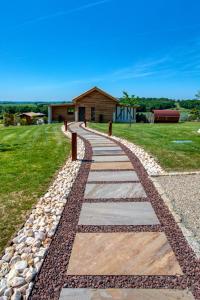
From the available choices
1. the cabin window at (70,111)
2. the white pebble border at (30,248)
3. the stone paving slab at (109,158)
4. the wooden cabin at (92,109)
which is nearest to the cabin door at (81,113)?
the wooden cabin at (92,109)

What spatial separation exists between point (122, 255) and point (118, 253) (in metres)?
0.06

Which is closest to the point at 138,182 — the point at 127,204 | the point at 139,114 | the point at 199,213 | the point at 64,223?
the point at 127,204

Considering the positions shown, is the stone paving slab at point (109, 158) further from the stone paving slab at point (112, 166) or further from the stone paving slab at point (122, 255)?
the stone paving slab at point (122, 255)

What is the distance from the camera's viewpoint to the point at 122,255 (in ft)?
10.7

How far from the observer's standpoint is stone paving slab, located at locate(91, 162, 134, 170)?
290 inches

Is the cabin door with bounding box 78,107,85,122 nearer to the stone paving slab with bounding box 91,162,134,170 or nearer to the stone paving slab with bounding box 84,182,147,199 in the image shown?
the stone paving slab with bounding box 91,162,134,170

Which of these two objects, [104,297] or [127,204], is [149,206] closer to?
[127,204]

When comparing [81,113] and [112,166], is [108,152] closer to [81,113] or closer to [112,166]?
[112,166]

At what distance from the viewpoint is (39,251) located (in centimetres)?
340

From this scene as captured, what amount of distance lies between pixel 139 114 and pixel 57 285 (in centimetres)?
3283

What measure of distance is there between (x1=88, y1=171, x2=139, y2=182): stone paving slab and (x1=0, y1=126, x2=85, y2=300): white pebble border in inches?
40.9

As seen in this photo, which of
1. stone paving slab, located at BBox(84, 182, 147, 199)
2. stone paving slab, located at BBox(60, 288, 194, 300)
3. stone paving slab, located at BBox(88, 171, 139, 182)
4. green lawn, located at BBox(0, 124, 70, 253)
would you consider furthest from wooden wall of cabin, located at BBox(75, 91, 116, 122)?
stone paving slab, located at BBox(60, 288, 194, 300)

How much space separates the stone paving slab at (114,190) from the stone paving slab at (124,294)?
8.35 ft

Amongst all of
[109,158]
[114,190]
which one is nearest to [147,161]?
[109,158]
